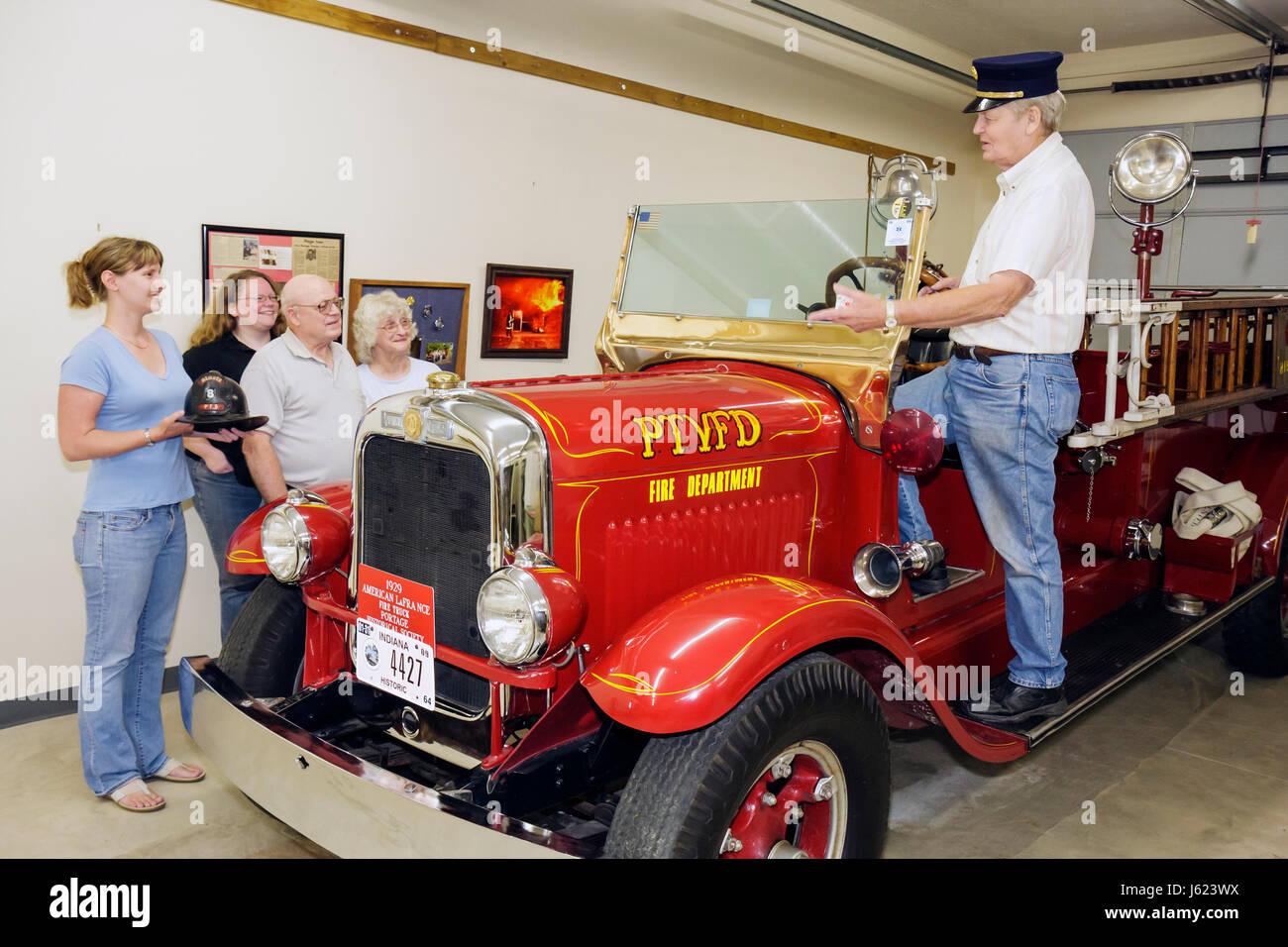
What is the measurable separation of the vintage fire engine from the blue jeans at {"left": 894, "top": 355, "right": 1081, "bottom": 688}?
0.13m

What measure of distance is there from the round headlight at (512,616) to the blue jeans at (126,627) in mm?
1534

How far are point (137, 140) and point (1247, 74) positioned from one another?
7.61 metres

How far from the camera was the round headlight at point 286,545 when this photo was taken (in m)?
2.68

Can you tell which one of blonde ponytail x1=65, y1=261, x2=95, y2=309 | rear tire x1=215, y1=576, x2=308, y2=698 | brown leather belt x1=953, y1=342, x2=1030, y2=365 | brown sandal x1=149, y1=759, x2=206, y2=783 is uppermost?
blonde ponytail x1=65, y1=261, x2=95, y2=309

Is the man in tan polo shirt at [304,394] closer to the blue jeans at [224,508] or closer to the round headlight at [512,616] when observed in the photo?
the blue jeans at [224,508]

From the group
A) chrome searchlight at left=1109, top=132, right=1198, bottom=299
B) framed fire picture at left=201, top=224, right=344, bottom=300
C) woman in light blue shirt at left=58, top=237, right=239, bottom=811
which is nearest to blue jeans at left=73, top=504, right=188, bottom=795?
woman in light blue shirt at left=58, top=237, right=239, bottom=811

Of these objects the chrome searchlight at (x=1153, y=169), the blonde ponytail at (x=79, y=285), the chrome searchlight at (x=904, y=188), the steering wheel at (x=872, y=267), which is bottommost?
the blonde ponytail at (x=79, y=285)

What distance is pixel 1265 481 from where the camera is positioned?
423cm

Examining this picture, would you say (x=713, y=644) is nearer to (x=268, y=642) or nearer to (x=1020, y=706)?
(x=1020, y=706)

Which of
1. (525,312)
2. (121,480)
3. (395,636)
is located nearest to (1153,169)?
(525,312)

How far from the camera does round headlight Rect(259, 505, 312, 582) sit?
268cm

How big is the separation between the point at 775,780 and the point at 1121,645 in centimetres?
176

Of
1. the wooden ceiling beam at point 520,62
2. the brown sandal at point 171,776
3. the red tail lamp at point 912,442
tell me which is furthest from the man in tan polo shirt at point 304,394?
the red tail lamp at point 912,442

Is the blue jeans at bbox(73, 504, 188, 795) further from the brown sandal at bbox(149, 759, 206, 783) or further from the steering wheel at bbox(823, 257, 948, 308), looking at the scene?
the steering wheel at bbox(823, 257, 948, 308)
